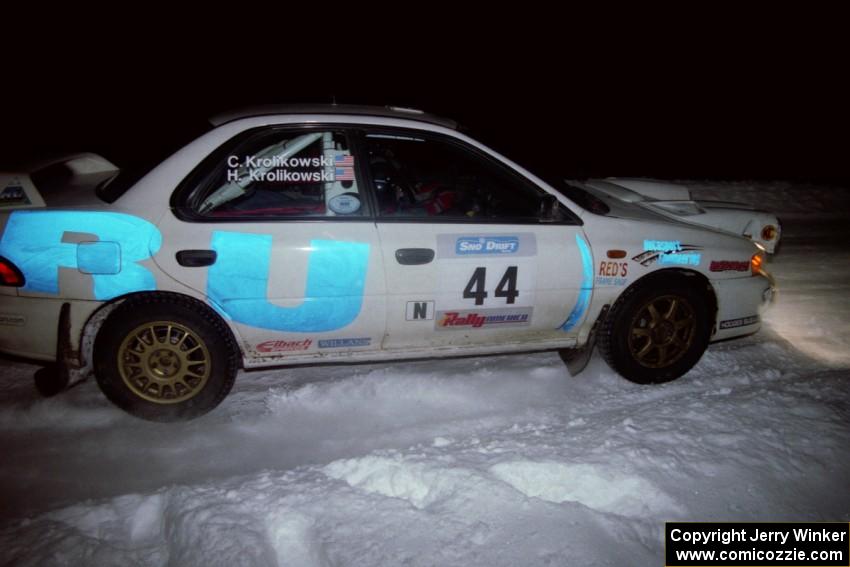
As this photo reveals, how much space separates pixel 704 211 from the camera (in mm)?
4336

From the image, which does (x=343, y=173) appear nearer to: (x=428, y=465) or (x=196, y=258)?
(x=196, y=258)

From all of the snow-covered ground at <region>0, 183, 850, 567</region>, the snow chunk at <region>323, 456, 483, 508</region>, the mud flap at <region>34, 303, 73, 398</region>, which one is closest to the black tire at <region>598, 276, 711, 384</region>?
the snow-covered ground at <region>0, 183, 850, 567</region>

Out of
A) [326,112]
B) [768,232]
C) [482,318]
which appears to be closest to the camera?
[326,112]

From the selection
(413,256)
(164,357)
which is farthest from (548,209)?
(164,357)

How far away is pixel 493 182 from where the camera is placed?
3.72 metres

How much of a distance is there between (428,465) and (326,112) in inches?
78.1

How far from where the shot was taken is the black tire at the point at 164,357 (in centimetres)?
314

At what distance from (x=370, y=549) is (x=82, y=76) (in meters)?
24.8

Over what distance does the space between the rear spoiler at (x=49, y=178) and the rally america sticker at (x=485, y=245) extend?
2104mm

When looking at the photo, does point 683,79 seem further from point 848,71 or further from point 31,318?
point 31,318

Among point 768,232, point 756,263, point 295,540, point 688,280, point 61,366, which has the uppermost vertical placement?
point 768,232

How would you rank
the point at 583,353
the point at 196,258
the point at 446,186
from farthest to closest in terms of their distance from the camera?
the point at 446,186, the point at 583,353, the point at 196,258

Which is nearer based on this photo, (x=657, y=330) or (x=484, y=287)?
(x=484, y=287)

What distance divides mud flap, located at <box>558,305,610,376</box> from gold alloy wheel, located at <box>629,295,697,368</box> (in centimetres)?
21
